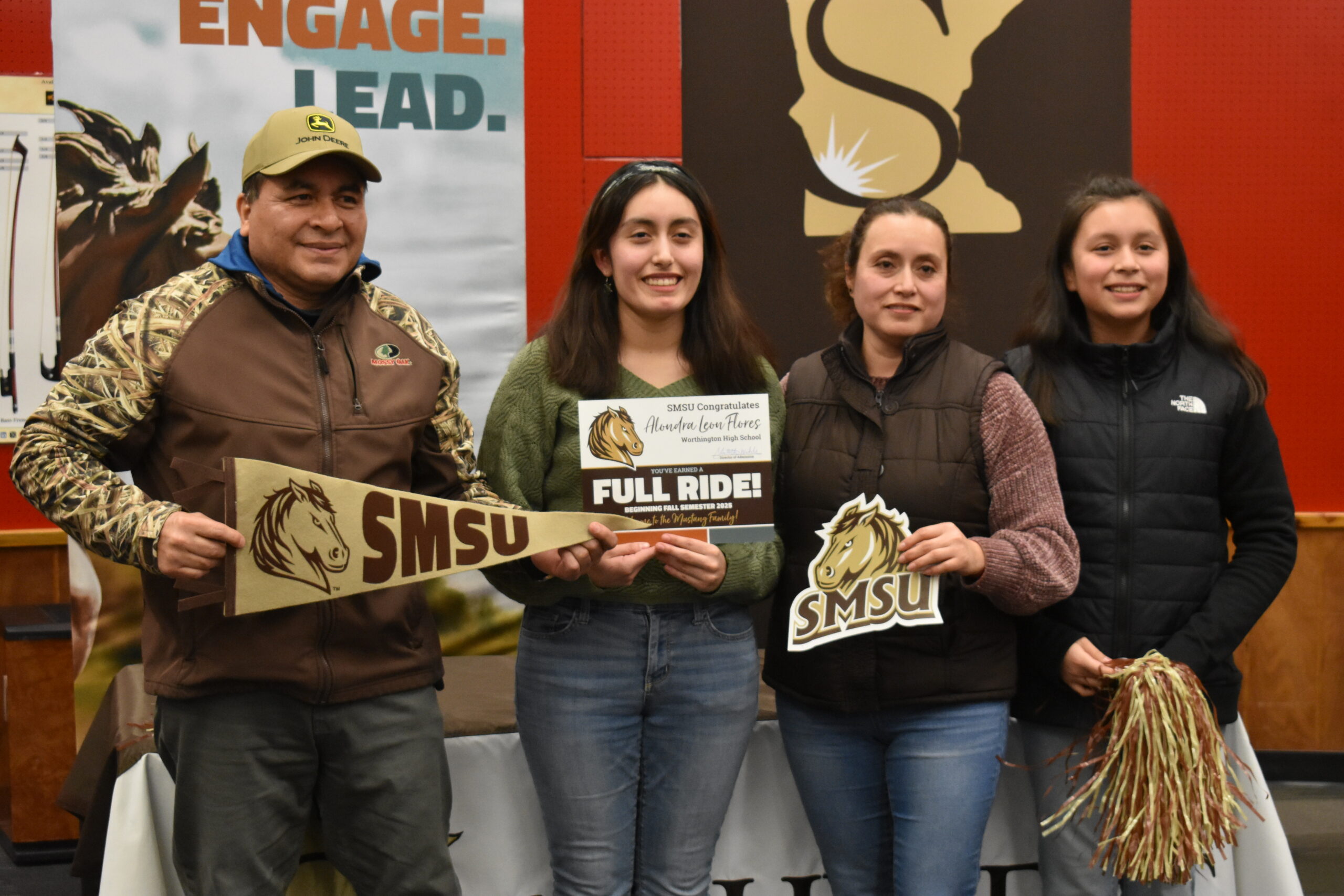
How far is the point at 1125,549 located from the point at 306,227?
1.48 meters

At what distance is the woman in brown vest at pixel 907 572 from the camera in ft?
5.80

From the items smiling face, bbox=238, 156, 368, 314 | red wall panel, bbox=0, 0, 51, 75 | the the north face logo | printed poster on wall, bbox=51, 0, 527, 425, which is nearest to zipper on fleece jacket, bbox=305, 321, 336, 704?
smiling face, bbox=238, 156, 368, 314

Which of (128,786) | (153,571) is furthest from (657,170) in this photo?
(128,786)

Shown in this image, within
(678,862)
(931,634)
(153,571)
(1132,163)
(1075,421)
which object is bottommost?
(678,862)

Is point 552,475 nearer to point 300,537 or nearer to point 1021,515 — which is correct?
point 300,537

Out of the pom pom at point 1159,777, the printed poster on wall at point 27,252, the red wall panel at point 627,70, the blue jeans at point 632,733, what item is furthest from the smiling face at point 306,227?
the printed poster on wall at point 27,252

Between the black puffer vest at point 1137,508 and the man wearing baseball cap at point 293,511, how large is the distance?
88 centimetres

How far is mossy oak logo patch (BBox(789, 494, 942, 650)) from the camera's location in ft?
5.80

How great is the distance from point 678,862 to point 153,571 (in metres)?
0.94

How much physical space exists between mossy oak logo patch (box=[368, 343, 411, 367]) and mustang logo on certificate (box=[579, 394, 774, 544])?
299 mm

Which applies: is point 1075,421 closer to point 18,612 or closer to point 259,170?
point 259,170

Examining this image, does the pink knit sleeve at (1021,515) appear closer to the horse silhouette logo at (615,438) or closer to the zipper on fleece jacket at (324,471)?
the horse silhouette logo at (615,438)

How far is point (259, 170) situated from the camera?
5.58 feet

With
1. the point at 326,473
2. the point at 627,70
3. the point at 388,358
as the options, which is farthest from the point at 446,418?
the point at 627,70
